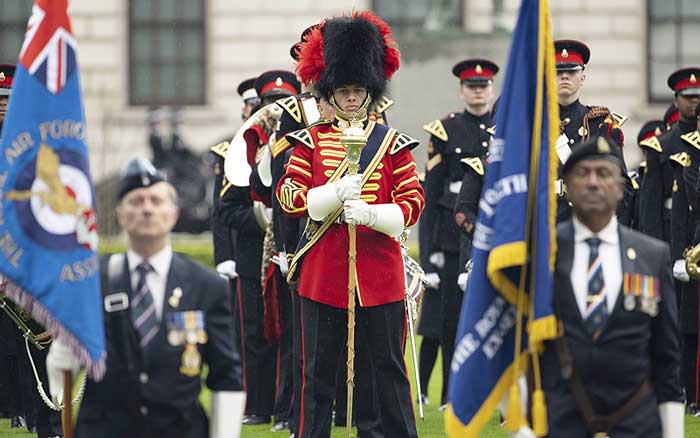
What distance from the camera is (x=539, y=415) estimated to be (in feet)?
21.1

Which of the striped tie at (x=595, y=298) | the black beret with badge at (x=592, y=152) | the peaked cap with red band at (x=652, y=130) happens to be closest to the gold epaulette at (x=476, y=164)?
the peaked cap with red band at (x=652, y=130)

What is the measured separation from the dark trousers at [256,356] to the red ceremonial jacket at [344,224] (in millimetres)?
2487

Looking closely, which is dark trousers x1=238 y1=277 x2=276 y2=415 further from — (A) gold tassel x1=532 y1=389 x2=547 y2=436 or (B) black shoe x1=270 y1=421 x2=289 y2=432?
(A) gold tassel x1=532 y1=389 x2=547 y2=436

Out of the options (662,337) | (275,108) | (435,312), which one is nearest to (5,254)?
(662,337)

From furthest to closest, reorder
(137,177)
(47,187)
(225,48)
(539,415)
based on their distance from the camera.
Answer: (225,48)
(47,187)
(137,177)
(539,415)

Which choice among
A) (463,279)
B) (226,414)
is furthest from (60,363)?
(463,279)

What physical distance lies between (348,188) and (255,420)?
3257 mm

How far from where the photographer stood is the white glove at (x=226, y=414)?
6.62 m

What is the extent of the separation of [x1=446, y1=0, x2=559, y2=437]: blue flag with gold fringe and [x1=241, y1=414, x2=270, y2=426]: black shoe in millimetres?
4743

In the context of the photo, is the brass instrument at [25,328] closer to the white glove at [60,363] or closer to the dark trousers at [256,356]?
the dark trousers at [256,356]

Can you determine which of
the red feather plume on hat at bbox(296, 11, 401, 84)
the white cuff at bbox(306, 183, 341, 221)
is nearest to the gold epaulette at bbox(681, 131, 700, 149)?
the red feather plume on hat at bbox(296, 11, 401, 84)

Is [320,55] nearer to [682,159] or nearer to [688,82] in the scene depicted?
[682,159]

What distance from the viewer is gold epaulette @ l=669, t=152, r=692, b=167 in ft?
36.6

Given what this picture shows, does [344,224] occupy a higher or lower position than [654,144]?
lower
